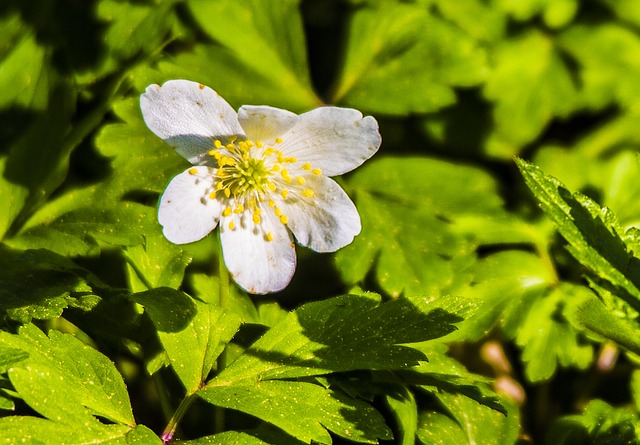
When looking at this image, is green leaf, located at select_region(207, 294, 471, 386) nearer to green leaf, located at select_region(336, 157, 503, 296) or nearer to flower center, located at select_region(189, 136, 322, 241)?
flower center, located at select_region(189, 136, 322, 241)

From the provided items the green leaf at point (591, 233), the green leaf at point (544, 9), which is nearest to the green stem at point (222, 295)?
the green leaf at point (591, 233)

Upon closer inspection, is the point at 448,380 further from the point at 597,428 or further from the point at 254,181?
the point at 254,181

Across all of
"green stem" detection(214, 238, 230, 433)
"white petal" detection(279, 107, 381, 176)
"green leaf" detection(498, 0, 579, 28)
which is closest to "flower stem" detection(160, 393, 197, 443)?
"green stem" detection(214, 238, 230, 433)

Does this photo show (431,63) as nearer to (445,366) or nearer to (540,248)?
(540,248)

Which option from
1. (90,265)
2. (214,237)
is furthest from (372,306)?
(90,265)

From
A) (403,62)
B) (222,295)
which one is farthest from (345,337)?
(403,62)
